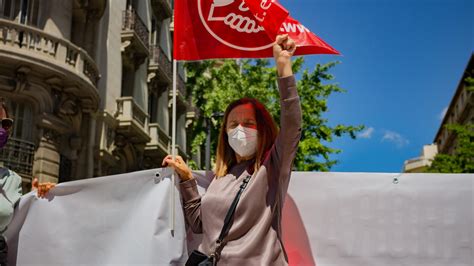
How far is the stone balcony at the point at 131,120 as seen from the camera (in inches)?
810

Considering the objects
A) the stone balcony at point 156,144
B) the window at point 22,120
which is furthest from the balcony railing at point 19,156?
the stone balcony at point 156,144

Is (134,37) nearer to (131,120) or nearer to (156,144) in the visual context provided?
(131,120)

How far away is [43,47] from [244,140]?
44.5 feet

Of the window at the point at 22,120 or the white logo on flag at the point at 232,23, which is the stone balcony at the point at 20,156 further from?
the white logo on flag at the point at 232,23

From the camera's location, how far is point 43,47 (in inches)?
632

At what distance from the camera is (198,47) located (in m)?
4.29

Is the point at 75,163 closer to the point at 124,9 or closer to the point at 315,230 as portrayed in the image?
the point at 124,9

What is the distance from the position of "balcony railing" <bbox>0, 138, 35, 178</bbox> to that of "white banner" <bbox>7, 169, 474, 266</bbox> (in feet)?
36.7

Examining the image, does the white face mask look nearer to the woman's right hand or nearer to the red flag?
the woman's right hand

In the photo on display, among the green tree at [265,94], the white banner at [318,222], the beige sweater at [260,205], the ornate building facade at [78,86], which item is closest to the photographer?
the beige sweater at [260,205]

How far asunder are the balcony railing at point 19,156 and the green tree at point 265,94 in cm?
574

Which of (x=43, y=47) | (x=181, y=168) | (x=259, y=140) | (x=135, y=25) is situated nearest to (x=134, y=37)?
(x=135, y=25)

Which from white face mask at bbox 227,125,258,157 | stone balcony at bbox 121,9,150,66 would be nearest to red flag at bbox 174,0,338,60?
white face mask at bbox 227,125,258,157

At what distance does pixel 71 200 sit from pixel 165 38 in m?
23.1
